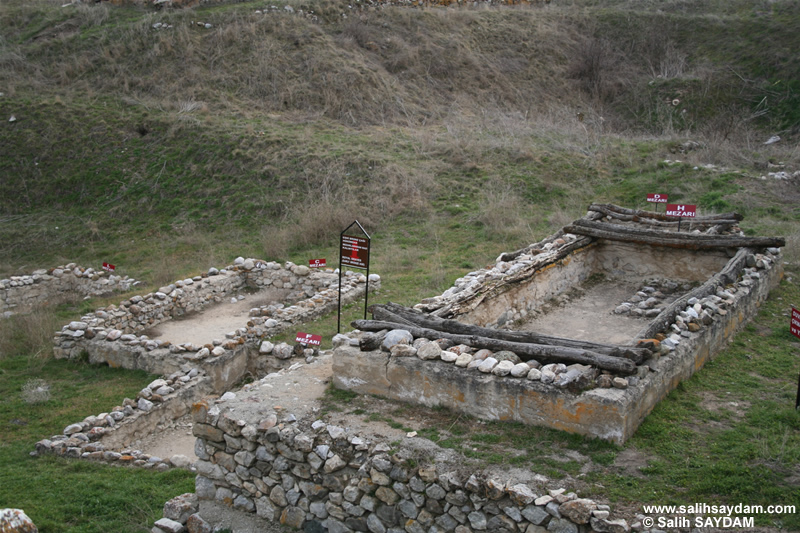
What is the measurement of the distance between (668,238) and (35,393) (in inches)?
358

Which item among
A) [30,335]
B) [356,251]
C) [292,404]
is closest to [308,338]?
[356,251]

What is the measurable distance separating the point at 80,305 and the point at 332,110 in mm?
11354

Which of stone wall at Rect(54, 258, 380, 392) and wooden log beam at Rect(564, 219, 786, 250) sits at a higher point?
wooden log beam at Rect(564, 219, 786, 250)

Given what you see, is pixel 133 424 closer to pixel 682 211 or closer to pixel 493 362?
pixel 493 362

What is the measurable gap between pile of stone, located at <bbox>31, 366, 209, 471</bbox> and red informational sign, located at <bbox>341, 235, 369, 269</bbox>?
8.15 ft

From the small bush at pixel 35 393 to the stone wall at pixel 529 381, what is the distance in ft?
15.0

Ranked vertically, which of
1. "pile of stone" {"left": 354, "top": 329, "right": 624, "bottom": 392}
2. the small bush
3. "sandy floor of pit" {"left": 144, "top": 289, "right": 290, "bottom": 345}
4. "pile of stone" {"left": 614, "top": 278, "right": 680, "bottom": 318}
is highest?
"pile of stone" {"left": 354, "top": 329, "right": 624, "bottom": 392}

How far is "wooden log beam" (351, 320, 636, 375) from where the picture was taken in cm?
511

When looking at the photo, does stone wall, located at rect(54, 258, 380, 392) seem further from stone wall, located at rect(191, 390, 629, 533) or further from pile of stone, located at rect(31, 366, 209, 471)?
stone wall, located at rect(191, 390, 629, 533)

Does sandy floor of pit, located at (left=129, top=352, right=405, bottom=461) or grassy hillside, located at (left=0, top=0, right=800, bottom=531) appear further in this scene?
grassy hillside, located at (left=0, top=0, right=800, bottom=531)

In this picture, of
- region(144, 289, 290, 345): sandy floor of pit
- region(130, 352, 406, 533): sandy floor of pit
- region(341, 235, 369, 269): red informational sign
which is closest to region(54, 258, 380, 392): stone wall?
region(144, 289, 290, 345): sandy floor of pit

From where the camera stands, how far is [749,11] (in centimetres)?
2730

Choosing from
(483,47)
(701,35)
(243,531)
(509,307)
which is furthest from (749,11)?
(243,531)

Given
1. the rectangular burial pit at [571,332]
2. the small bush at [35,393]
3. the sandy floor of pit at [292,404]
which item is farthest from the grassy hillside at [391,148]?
the sandy floor of pit at [292,404]
